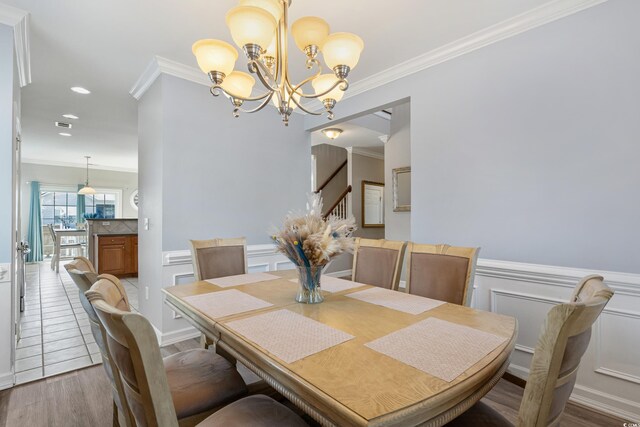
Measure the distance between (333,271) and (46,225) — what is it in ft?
26.4

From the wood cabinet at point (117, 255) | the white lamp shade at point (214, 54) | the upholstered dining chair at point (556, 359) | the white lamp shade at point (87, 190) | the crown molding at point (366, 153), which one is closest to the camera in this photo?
the upholstered dining chair at point (556, 359)

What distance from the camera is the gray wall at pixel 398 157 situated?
450cm

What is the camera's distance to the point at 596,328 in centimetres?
182

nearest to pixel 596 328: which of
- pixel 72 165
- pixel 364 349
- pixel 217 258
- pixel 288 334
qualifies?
pixel 364 349

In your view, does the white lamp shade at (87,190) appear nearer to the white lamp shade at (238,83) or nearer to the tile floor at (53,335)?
the tile floor at (53,335)

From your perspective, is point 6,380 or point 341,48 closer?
point 341,48

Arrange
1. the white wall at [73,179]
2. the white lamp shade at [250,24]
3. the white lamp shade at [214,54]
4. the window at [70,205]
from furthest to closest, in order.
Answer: the window at [70,205] → the white wall at [73,179] → the white lamp shade at [214,54] → the white lamp shade at [250,24]

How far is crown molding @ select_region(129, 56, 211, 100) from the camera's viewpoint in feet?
9.04

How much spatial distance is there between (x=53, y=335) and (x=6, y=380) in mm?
1066

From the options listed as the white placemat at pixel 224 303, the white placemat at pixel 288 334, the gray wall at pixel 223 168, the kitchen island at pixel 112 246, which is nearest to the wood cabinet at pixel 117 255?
the kitchen island at pixel 112 246

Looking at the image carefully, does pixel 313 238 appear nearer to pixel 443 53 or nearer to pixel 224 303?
pixel 224 303

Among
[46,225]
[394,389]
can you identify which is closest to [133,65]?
[394,389]

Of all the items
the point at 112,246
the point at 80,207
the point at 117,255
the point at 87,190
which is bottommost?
the point at 117,255

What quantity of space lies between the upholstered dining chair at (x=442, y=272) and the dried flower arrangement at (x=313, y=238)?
2.15 feet
